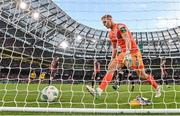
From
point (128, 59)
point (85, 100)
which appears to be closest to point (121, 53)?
point (128, 59)

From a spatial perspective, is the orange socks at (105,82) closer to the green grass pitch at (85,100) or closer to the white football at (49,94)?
the green grass pitch at (85,100)

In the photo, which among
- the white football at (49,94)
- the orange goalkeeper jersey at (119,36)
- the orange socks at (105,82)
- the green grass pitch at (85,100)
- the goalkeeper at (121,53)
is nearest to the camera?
the green grass pitch at (85,100)

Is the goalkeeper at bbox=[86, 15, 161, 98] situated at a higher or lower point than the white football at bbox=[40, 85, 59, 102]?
higher

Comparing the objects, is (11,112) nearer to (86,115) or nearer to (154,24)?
(86,115)

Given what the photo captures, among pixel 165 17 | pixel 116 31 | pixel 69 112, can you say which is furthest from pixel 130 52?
pixel 69 112

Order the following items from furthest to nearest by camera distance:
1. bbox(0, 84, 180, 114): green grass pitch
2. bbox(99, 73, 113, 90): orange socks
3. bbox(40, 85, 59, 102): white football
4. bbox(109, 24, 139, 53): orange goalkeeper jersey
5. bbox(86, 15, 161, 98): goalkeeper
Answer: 1. bbox(109, 24, 139, 53): orange goalkeeper jersey
2. bbox(86, 15, 161, 98): goalkeeper
3. bbox(99, 73, 113, 90): orange socks
4. bbox(40, 85, 59, 102): white football
5. bbox(0, 84, 180, 114): green grass pitch

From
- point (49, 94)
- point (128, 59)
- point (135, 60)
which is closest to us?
point (49, 94)

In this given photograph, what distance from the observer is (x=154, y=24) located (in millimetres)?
8031

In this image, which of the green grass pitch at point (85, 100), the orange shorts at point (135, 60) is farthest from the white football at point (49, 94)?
the orange shorts at point (135, 60)

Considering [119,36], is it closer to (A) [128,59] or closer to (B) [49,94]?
(A) [128,59]

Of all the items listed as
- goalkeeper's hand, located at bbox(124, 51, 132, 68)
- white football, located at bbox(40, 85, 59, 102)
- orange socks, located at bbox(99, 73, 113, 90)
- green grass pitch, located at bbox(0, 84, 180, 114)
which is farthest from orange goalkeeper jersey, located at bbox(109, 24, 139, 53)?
white football, located at bbox(40, 85, 59, 102)

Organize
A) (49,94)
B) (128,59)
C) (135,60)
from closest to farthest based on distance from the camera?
(49,94) < (128,59) < (135,60)

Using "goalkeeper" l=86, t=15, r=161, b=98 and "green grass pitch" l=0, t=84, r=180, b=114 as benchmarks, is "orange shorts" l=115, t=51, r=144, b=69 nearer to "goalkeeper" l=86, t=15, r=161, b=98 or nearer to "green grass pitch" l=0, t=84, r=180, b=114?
"goalkeeper" l=86, t=15, r=161, b=98

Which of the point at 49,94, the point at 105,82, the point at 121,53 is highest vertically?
the point at 121,53
